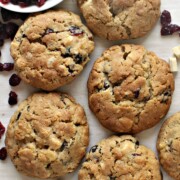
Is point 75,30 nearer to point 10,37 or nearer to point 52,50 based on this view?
point 52,50

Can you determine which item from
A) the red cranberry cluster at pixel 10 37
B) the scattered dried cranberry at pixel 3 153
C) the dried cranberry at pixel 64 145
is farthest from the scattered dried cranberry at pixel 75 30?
A: the scattered dried cranberry at pixel 3 153

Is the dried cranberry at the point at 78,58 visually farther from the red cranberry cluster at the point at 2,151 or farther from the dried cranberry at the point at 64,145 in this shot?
the red cranberry cluster at the point at 2,151

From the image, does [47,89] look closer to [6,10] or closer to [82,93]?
[82,93]

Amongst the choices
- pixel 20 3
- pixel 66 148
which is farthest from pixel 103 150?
pixel 20 3

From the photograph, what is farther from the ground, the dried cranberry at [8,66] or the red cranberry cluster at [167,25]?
the red cranberry cluster at [167,25]

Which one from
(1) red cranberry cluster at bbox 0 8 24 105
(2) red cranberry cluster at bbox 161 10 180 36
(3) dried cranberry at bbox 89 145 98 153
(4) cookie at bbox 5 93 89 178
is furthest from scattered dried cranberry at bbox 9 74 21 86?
(2) red cranberry cluster at bbox 161 10 180 36
